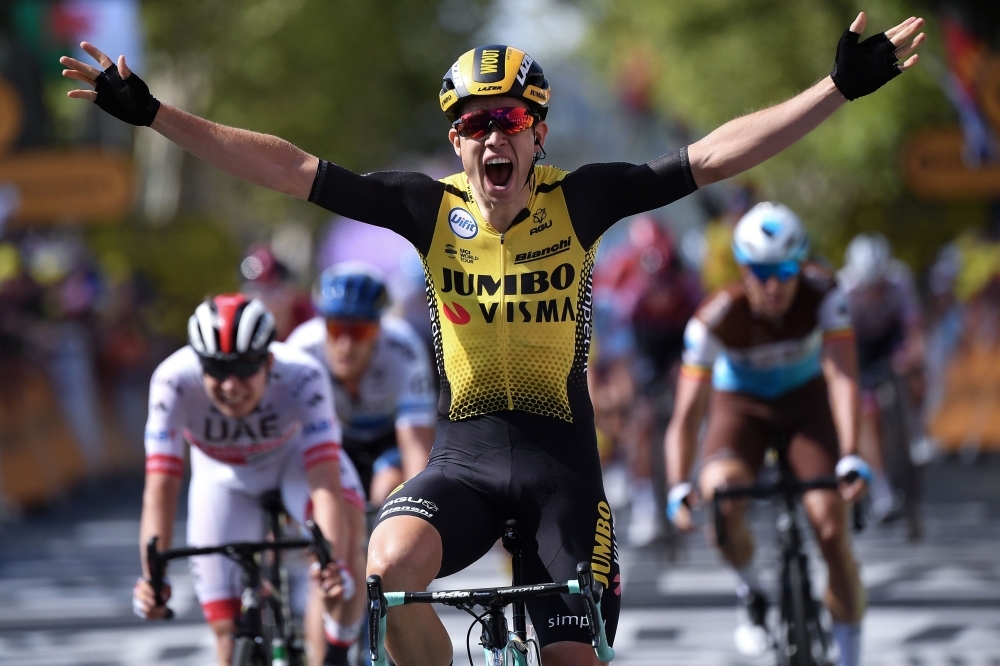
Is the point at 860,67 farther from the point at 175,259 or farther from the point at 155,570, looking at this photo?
the point at 175,259

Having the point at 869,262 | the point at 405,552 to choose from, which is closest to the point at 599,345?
the point at 869,262

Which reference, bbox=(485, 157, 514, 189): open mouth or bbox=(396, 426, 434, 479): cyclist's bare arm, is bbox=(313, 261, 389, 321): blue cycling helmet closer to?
bbox=(396, 426, 434, 479): cyclist's bare arm

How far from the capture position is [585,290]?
541cm

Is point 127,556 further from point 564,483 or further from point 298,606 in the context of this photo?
point 564,483

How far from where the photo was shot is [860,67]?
204 inches

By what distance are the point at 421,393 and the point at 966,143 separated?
43.9 ft

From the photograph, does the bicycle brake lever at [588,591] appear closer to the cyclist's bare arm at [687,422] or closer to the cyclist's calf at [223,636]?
the cyclist's calf at [223,636]

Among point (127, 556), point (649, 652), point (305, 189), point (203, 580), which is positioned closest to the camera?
point (305, 189)

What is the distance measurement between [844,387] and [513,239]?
10.3ft

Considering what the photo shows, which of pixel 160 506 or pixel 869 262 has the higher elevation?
pixel 869 262

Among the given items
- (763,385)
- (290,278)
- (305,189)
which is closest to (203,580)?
(305,189)

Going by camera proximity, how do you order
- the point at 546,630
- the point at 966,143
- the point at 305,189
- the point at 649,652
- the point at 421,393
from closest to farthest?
the point at 546,630 < the point at 305,189 < the point at 421,393 < the point at 649,652 < the point at 966,143

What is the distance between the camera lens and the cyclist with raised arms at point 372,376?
8211 millimetres

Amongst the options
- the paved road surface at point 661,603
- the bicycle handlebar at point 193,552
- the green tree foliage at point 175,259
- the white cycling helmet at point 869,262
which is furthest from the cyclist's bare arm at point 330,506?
the green tree foliage at point 175,259
